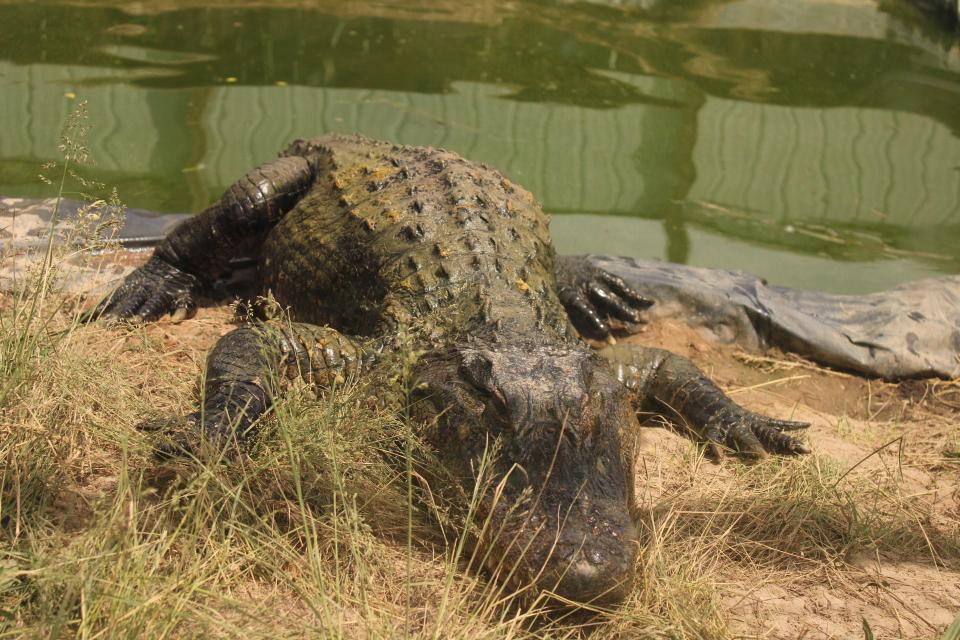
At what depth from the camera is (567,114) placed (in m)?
9.26

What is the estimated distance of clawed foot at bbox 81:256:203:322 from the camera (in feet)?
16.5

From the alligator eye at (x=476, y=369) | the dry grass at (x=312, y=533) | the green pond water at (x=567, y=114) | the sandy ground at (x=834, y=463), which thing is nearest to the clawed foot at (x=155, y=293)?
the sandy ground at (x=834, y=463)

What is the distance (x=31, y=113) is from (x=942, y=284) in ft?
25.2

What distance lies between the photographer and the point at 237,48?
33.1 feet

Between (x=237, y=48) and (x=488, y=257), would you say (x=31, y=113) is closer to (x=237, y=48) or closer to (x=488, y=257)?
(x=237, y=48)

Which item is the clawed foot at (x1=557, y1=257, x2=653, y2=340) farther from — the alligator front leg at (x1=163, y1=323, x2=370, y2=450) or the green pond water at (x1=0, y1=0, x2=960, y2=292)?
the alligator front leg at (x1=163, y1=323, x2=370, y2=450)

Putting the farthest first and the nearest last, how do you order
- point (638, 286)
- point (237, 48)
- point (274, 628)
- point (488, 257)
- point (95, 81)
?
point (237, 48)
point (95, 81)
point (638, 286)
point (488, 257)
point (274, 628)

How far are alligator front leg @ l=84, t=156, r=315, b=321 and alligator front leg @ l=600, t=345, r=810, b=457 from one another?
2.18m

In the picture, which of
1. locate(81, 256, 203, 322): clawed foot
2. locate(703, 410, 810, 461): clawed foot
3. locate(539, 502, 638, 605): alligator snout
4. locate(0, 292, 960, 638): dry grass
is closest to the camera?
locate(0, 292, 960, 638): dry grass

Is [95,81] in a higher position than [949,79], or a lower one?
lower

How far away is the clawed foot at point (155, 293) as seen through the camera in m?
5.03

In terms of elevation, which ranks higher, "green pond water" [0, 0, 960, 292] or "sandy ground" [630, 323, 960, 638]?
"green pond water" [0, 0, 960, 292]

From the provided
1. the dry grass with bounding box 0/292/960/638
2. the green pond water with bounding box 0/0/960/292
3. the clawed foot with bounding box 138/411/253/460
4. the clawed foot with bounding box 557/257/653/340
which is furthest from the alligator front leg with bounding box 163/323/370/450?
the green pond water with bounding box 0/0/960/292

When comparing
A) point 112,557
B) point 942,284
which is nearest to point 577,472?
point 112,557
